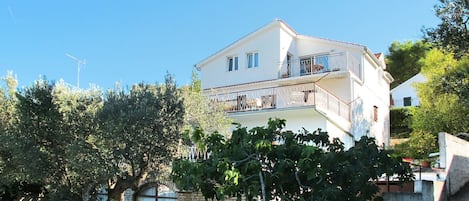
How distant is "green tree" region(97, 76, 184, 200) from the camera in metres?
11.5

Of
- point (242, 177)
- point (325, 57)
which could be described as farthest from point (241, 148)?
point (325, 57)

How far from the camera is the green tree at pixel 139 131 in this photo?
11.5 meters

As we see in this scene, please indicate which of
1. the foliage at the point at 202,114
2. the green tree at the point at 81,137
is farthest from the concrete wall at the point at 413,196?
the green tree at the point at 81,137

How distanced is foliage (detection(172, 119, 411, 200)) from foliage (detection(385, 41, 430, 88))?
40.2 meters

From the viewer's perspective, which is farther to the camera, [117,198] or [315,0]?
[315,0]

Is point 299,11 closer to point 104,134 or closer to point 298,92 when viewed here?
point 298,92

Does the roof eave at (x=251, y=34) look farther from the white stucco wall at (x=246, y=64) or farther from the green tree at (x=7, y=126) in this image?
the green tree at (x=7, y=126)

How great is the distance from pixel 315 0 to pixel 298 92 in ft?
17.4

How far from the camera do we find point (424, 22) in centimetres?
1346

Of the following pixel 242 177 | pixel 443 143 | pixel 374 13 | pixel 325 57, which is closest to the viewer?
pixel 242 177

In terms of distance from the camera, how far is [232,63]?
26047mm

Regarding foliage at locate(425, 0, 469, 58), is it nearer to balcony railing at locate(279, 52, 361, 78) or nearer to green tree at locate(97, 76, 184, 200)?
green tree at locate(97, 76, 184, 200)

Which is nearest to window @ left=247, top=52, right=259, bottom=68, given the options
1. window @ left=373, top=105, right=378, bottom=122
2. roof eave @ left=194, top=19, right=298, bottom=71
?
roof eave @ left=194, top=19, right=298, bottom=71

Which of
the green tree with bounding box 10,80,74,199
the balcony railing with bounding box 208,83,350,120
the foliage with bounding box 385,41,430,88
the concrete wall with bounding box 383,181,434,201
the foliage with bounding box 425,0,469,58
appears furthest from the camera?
the foliage with bounding box 385,41,430,88
